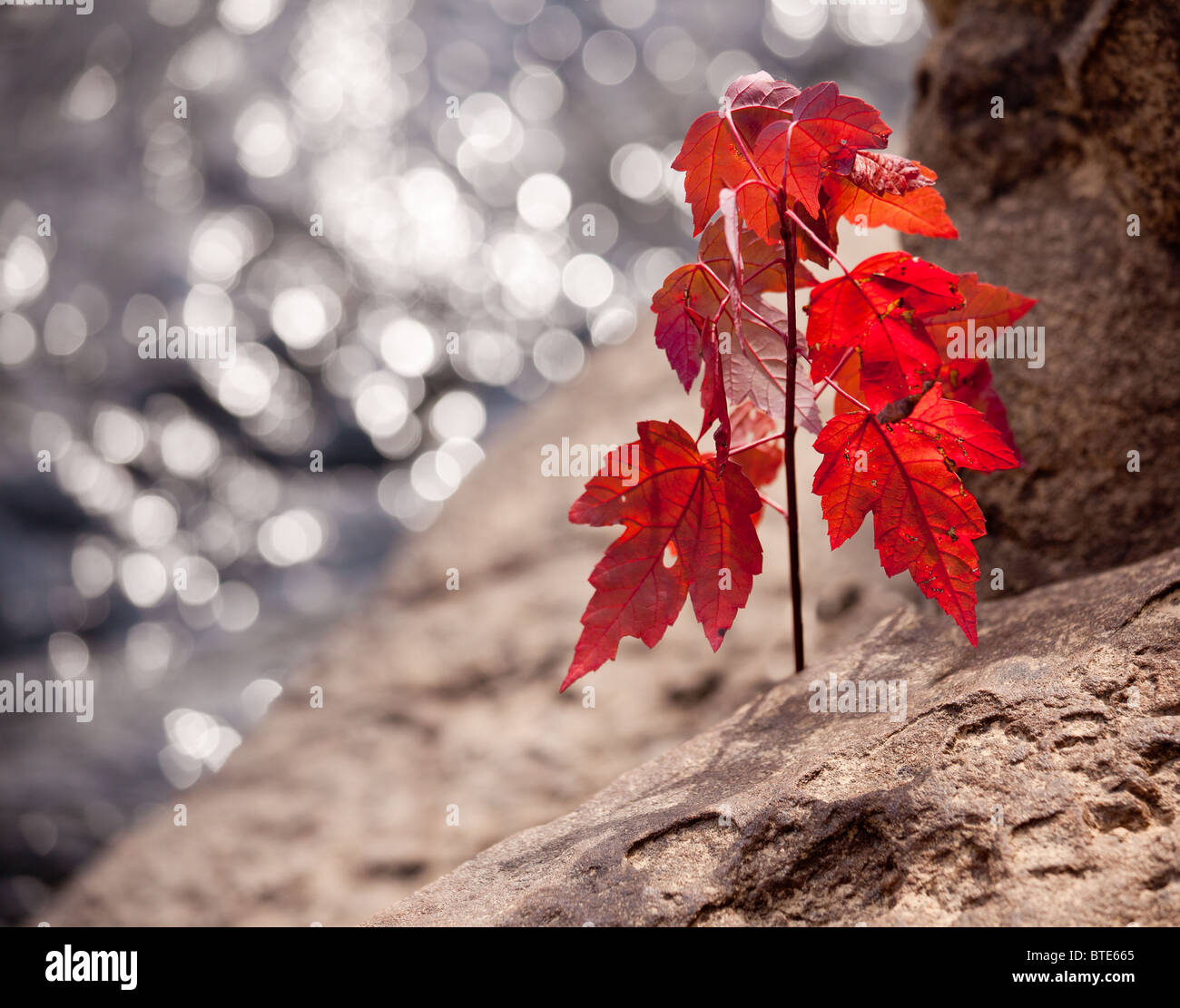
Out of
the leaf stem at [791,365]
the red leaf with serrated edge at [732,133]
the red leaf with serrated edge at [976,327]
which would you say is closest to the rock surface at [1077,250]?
the red leaf with serrated edge at [976,327]

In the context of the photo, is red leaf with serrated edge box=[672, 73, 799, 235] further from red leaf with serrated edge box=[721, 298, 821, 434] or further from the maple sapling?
red leaf with serrated edge box=[721, 298, 821, 434]

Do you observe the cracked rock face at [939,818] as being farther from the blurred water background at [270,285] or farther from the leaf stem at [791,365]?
the blurred water background at [270,285]

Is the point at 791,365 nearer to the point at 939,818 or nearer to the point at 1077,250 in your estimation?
the point at 939,818

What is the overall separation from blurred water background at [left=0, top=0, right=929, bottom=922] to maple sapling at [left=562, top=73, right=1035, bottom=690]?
2.91 metres

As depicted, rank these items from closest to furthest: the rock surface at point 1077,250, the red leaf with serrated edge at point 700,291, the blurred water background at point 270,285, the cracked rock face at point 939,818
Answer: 1. the cracked rock face at point 939,818
2. the red leaf with serrated edge at point 700,291
3. the rock surface at point 1077,250
4. the blurred water background at point 270,285

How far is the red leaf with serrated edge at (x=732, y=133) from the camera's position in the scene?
1.28 meters

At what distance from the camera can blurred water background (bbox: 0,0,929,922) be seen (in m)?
4.05

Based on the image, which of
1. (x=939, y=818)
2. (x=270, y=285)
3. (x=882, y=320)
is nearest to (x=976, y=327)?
(x=882, y=320)

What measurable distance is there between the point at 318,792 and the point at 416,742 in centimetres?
31

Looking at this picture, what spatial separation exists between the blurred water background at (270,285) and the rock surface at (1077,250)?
3.06m

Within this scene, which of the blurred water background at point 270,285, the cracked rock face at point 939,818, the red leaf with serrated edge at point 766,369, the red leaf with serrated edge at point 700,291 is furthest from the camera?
the blurred water background at point 270,285
